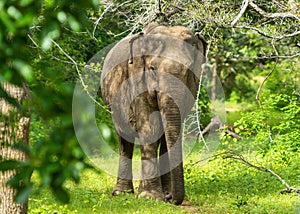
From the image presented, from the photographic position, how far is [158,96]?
1087cm

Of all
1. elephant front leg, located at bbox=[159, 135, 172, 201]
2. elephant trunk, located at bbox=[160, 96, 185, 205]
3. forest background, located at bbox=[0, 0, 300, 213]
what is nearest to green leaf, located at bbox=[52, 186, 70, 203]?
forest background, located at bbox=[0, 0, 300, 213]

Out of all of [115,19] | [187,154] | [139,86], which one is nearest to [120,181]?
[139,86]

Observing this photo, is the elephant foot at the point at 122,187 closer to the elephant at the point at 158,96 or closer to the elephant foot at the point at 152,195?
the elephant at the point at 158,96

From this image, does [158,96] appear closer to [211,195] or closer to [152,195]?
[152,195]

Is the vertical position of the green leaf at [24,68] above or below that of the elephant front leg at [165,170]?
above

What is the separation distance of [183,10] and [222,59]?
605 inches

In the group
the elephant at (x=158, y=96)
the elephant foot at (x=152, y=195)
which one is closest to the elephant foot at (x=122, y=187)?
the elephant at (x=158, y=96)

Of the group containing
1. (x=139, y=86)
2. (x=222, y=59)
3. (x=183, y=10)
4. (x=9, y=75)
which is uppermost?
(x=9, y=75)

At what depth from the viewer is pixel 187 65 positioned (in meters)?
11.0

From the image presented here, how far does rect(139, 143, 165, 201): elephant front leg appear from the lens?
11133 mm

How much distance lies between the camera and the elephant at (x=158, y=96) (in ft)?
34.8

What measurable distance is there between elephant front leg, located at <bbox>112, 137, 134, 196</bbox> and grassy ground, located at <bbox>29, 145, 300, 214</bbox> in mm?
269

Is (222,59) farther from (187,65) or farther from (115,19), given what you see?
(187,65)

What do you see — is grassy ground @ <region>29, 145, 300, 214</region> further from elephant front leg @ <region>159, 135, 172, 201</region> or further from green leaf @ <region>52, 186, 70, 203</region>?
green leaf @ <region>52, 186, 70, 203</region>
